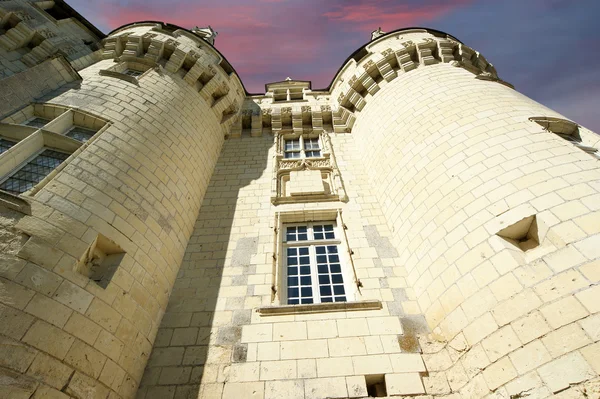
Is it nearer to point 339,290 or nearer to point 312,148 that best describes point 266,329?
point 339,290

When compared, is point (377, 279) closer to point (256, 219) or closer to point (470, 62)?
point (256, 219)

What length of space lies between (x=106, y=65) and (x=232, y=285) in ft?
23.0

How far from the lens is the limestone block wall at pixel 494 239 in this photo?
10.2 feet

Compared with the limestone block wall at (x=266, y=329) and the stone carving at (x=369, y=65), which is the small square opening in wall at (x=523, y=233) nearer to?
the limestone block wall at (x=266, y=329)

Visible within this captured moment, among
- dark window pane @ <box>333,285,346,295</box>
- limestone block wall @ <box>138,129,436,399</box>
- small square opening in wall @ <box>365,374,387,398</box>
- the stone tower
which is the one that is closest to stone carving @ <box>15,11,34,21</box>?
the stone tower

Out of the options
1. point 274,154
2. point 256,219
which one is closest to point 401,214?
point 256,219

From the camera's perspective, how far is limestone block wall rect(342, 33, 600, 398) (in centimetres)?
312

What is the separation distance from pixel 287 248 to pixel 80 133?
172 inches

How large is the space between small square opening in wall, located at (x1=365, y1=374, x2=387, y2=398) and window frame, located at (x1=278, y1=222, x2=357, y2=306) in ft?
4.04

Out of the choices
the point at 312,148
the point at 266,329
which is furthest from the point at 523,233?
the point at 312,148

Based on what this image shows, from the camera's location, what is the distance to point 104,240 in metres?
4.22

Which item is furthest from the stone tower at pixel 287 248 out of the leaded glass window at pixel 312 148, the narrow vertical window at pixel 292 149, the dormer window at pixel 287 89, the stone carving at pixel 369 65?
the dormer window at pixel 287 89

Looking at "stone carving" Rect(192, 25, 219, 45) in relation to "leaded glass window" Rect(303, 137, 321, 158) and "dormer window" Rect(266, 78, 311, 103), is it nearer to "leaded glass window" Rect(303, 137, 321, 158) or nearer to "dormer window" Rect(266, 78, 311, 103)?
"dormer window" Rect(266, 78, 311, 103)

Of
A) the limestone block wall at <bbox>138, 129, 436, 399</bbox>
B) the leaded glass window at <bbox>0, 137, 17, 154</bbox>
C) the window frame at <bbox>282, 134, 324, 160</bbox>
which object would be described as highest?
the window frame at <bbox>282, 134, 324, 160</bbox>
